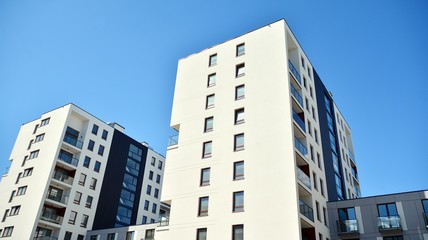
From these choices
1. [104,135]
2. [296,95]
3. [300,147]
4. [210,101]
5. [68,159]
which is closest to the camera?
[300,147]

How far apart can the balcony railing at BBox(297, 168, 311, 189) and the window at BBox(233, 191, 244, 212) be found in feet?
16.9

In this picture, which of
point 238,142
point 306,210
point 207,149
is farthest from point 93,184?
point 306,210

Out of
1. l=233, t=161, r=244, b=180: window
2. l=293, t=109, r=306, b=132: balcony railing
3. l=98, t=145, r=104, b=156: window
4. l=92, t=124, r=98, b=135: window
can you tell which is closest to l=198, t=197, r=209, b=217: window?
l=233, t=161, r=244, b=180: window

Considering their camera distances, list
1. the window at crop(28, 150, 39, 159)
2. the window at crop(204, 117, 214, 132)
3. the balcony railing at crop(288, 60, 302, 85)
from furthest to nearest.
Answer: the window at crop(28, 150, 39, 159)
the balcony railing at crop(288, 60, 302, 85)
the window at crop(204, 117, 214, 132)

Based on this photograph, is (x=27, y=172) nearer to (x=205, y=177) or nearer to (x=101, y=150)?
(x=101, y=150)

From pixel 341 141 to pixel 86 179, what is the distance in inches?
1547

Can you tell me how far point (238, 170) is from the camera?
32.8m

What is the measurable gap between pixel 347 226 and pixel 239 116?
14466mm

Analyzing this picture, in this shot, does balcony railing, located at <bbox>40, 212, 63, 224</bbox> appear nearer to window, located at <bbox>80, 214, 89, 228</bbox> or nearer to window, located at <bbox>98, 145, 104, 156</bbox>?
window, located at <bbox>80, 214, 89, 228</bbox>

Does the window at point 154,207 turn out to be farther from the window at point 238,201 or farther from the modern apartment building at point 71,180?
the window at point 238,201

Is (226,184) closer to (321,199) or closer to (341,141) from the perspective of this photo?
(321,199)

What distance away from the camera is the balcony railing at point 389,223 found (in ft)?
103

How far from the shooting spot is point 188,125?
38594 millimetres

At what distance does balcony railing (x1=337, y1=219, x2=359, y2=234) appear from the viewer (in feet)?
110
